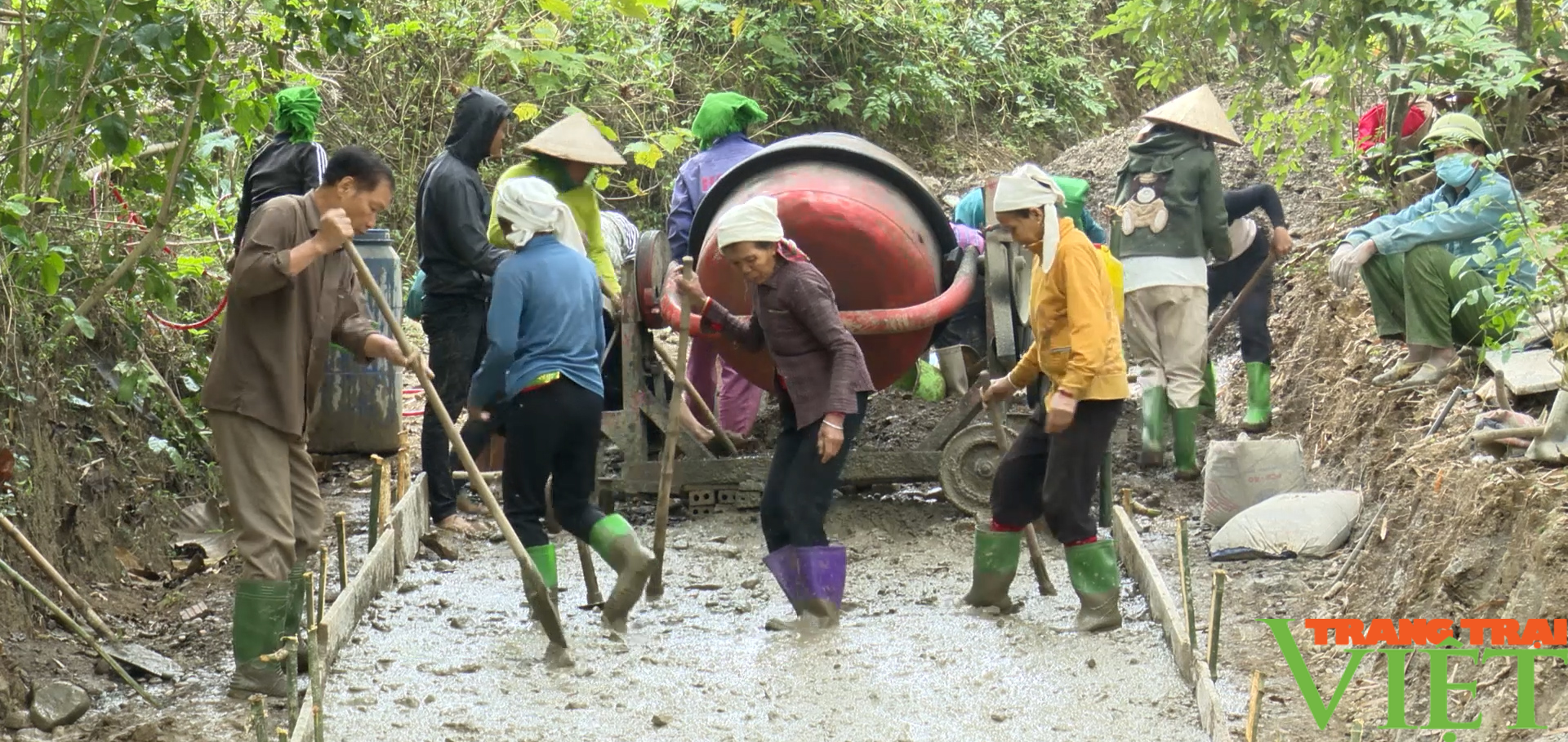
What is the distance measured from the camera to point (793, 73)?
15914mm

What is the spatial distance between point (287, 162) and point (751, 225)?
262cm

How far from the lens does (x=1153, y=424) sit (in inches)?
338

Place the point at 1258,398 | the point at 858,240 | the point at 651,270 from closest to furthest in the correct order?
the point at 858,240
the point at 651,270
the point at 1258,398

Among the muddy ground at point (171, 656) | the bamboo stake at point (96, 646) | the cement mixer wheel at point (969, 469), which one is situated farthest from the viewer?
the cement mixer wheel at point (969, 469)

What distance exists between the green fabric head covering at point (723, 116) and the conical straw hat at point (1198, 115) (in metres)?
1.98

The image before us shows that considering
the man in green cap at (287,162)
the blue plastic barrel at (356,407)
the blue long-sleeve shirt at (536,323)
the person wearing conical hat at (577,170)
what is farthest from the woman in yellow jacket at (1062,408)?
the blue plastic barrel at (356,407)

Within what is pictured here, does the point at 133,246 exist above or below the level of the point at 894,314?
above

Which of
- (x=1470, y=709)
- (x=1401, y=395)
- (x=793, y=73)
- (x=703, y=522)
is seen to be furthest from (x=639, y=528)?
(x=793, y=73)

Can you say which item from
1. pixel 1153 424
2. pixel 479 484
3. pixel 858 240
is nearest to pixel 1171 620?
pixel 479 484

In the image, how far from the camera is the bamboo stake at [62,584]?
5.33 metres

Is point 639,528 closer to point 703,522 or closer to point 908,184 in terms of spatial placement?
point 703,522

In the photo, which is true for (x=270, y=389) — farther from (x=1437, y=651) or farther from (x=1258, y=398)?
(x=1258, y=398)

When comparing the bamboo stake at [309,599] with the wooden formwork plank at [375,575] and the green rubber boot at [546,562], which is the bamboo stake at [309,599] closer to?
the wooden formwork plank at [375,575]

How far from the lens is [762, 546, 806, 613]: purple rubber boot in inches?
244
